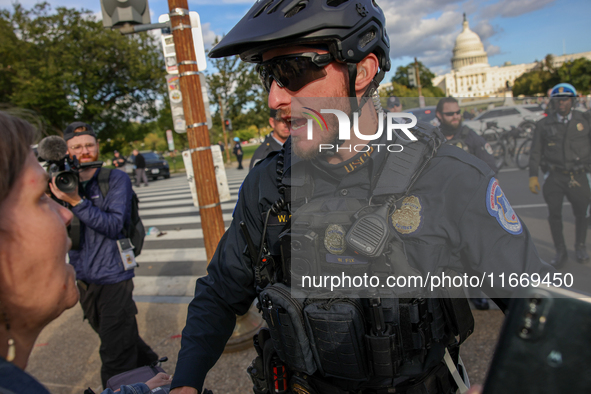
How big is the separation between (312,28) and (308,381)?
141cm

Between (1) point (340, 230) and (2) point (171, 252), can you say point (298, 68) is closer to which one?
(1) point (340, 230)

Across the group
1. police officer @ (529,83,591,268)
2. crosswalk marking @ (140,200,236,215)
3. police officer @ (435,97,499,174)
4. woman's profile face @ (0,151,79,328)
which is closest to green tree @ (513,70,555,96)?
crosswalk marking @ (140,200,236,215)

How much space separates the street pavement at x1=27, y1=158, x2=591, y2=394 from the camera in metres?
3.35

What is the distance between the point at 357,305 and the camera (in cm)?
135

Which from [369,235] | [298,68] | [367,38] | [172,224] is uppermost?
[367,38]

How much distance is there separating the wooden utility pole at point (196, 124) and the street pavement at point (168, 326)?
3.63 feet

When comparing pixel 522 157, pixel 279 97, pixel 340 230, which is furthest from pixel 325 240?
pixel 522 157

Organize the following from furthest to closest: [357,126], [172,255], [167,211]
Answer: [167,211] → [172,255] → [357,126]

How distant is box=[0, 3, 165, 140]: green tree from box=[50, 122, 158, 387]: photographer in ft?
86.2

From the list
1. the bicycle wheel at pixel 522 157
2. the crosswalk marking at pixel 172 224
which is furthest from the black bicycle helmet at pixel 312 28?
the bicycle wheel at pixel 522 157

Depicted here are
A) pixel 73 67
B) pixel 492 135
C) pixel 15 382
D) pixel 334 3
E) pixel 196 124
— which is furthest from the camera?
pixel 73 67

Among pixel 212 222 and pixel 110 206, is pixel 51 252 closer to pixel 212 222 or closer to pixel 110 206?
pixel 110 206

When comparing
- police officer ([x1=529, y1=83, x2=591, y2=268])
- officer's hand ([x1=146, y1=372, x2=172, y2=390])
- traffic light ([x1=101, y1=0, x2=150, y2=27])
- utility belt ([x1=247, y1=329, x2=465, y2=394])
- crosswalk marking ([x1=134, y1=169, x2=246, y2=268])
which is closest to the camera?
utility belt ([x1=247, y1=329, x2=465, y2=394])

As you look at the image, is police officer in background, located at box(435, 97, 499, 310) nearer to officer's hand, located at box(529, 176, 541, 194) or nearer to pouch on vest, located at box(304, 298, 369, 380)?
officer's hand, located at box(529, 176, 541, 194)
